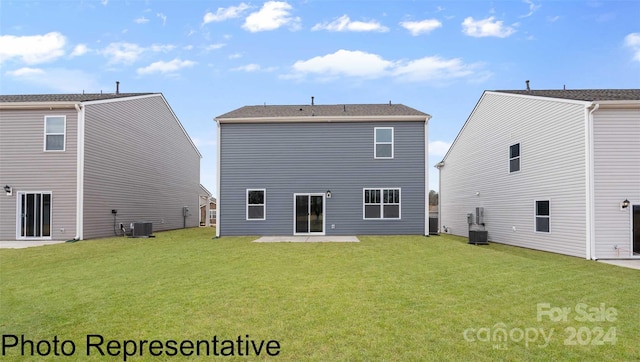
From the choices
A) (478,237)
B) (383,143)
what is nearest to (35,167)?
(383,143)

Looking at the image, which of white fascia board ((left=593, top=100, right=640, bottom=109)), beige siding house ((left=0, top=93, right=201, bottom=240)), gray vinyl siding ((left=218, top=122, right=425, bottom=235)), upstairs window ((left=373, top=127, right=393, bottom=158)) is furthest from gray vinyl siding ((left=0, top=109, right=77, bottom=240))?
white fascia board ((left=593, top=100, right=640, bottom=109))

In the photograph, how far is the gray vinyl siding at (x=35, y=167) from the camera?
13.2m

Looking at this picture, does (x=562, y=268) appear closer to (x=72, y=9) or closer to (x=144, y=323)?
(x=144, y=323)

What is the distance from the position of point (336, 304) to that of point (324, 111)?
12.6 meters

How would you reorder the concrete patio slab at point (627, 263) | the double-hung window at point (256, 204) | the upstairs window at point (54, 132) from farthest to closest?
the double-hung window at point (256, 204), the upstairs window at point (54, 132), the concrete patio slab at point (627, 263)

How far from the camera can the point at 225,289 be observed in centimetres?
574

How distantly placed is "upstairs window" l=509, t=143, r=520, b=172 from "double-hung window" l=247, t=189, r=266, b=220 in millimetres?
10443

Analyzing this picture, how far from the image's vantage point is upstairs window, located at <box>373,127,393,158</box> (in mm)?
15062

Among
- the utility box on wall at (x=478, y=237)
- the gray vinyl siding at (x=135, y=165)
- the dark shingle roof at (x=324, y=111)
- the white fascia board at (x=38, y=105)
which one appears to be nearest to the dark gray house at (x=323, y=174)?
the dark shingle roof at (x=324, y=111)

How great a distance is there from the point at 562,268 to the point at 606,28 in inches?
483

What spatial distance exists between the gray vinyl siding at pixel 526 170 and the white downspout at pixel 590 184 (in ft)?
0.44

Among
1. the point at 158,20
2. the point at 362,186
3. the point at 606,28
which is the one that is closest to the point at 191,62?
the point at 158,20

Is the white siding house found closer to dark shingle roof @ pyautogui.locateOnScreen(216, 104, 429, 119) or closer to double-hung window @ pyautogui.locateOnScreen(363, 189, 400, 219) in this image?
dark shingle roof @ pyautogui.locateOnScreen(216, 104, 429, 119)

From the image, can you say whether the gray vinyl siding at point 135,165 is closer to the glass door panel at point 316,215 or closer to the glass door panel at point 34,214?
the glass door panel at point 34,214
